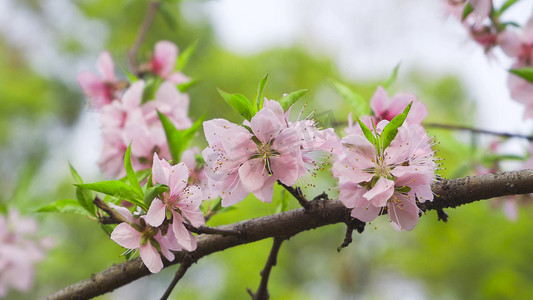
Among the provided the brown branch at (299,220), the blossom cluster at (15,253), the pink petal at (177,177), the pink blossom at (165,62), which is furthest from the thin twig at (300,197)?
the blossom cluster at (15,253)

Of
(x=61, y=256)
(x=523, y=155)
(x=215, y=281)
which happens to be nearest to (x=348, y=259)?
(x=215, y=281)

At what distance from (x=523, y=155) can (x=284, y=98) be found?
882mm

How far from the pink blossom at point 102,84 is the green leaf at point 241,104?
664mm

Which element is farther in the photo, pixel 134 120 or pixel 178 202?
pixel 134 120

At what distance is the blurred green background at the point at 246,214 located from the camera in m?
4.94

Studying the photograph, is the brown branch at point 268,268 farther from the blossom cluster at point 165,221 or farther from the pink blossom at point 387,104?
the pink blossom at point 387,104

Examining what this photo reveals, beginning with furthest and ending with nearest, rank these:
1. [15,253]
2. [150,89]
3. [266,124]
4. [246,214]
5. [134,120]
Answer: [246,214]
[15,253]
[150,89]
[134,120]
[266,124]

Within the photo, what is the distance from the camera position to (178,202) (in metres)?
0.59

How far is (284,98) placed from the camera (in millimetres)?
589

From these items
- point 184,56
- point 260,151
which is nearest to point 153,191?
point 260,151

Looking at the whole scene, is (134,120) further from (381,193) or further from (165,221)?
(381,193)

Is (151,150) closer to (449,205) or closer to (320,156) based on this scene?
(320,156)

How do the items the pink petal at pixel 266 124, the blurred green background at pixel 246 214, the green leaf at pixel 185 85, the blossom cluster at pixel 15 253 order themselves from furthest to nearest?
the blurred green background at pixel 246 214 < the blossom cluster at pixel 15 253 < the green leaf at pixel 185 85 < the pink petal at pixel 266 124

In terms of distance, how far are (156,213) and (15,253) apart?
1.07m
